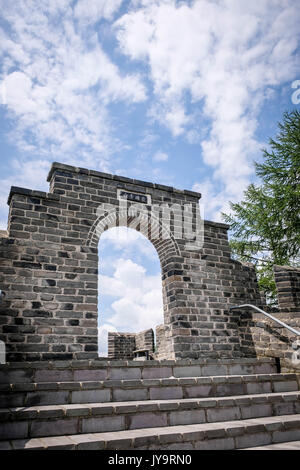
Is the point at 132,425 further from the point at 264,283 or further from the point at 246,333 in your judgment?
the point at 264,283

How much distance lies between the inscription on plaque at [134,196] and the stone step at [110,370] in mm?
3842

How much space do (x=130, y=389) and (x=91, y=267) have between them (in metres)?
3.01

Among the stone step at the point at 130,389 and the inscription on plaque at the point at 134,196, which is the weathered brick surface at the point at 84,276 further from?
the stone step at the point at 130,389

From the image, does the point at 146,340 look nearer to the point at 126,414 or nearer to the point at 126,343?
the point at 126,343

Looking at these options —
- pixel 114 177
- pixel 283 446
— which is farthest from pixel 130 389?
pixel 114 177

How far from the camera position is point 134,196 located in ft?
24.4

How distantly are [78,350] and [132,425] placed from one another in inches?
111

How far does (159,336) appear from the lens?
39.9 feet

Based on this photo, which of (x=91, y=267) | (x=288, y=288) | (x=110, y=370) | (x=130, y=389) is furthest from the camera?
(x=288, y=288)

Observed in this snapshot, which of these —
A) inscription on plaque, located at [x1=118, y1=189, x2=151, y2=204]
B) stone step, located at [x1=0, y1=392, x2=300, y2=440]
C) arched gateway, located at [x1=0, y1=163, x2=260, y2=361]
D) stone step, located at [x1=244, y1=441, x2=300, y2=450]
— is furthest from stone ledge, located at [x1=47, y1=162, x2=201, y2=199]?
stone step, located at [x1=244, y1=441, x2=300, y2=450]

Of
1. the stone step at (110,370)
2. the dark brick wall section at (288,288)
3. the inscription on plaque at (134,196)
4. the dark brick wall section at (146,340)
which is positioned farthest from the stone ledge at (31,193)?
the dark brick wall section at (146,340)

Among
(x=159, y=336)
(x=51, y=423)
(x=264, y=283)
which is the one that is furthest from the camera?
(x=264, y=283)

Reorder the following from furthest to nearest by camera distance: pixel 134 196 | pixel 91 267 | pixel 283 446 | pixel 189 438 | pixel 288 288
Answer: pixel 288 288 < pixel 134 196 < pixel 91 267 < pixel 283 446 < pixel 189 438

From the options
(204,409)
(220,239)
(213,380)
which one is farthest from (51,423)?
(220,239)
